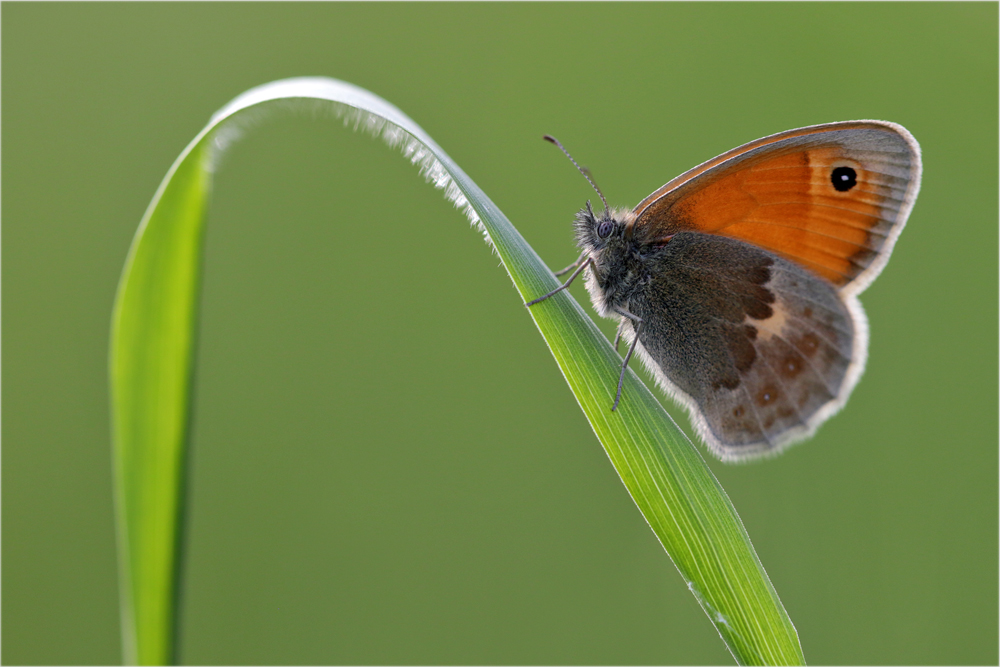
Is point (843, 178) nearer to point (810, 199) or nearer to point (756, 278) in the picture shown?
point (810, 199)

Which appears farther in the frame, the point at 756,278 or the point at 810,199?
the point at 756,278

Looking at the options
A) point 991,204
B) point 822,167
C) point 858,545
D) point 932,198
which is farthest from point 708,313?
point 991,204

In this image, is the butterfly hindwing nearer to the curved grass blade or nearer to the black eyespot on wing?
the black eyespot on wing

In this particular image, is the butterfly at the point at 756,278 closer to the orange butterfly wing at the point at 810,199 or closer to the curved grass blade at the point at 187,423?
the orange butterfly wing at the point at 810,199

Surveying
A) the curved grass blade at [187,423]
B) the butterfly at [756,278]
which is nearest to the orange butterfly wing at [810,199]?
the butterfly at [756,278]

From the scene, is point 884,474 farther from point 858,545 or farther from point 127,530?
point 127,530

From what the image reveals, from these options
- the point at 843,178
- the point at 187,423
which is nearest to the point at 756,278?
the point at 843,178

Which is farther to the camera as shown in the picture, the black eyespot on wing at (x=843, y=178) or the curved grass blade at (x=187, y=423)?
the black eyespot on wing at (x=843, y=178)
